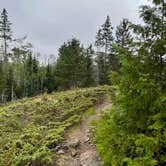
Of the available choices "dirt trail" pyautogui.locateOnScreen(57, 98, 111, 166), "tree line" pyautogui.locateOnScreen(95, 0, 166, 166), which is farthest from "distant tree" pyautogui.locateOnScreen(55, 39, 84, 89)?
"tree line" pyautogui.locateOnScreen(95, 0, 166, 166)

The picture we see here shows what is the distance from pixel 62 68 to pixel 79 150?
23067mm

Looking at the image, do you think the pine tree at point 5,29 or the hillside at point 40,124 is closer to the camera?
the hillside at point 40,124

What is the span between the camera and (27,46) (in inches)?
1934

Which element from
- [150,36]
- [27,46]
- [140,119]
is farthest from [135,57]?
[27,46]

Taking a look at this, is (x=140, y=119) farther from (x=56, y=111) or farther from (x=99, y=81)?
(x=99, y=81)

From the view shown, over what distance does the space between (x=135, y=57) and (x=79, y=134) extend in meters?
5.69

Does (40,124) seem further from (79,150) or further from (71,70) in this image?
(71,70)

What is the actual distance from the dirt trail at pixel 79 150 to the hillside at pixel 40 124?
299 mm

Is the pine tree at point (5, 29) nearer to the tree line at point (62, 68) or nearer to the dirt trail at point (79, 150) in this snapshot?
the tree line at point (62, 68)

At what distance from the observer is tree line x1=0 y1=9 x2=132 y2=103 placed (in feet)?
108

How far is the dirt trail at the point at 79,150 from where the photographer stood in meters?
9.38

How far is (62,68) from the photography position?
108 feet

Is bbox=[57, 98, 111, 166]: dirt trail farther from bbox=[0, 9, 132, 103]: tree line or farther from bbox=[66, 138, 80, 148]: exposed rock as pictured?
bbox=[0, 9, 132, 103]: tree line

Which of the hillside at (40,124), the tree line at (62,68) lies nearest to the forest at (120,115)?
the hillside at (40,124)
